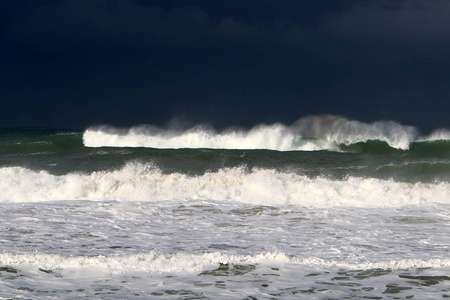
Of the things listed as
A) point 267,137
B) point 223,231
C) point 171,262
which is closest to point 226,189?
point 223,231

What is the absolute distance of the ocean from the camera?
5754mm

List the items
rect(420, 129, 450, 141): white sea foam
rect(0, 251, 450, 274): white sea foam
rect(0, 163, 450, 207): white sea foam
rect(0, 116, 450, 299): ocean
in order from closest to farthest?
rect(0, 116, 450, 299): ocean, rect(0, 251, 450, 274): white sea foam, rect(0, 163, 450, 207): white sea foam, rect(420, 129, 450, 141): white sea foam

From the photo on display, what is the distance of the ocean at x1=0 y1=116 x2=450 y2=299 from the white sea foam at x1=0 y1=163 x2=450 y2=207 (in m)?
0.04

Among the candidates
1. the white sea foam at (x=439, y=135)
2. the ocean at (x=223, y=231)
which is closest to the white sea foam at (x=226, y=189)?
the ocean at (x=223, y=231)

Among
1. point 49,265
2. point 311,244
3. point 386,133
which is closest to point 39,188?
point 49,265

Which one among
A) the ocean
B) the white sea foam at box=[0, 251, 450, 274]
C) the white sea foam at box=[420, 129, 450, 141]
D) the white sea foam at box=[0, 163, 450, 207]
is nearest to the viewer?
the ocean

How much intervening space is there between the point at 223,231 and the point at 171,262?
197 cm

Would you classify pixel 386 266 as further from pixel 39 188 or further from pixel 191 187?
pixel 39 188

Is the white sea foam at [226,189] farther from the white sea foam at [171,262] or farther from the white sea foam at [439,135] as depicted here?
the white sea foam at [439,135]

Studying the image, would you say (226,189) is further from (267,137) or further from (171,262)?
(267,137)

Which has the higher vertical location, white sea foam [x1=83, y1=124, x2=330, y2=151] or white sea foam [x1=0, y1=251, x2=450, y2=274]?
white sea foam [x1=83, y1=124, x2=330, y2=151]

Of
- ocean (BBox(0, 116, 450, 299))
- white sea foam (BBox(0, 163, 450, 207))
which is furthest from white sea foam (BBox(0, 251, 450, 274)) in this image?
white sea foam (BBox(0, 163, 450, 207))

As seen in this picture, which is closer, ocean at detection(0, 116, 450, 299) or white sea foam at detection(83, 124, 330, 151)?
ocean at detection(0, 116, 450, 299)

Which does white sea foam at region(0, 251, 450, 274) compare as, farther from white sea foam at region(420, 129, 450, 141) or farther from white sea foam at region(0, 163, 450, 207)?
white sea foam at region(420, 129, 450, 141)
